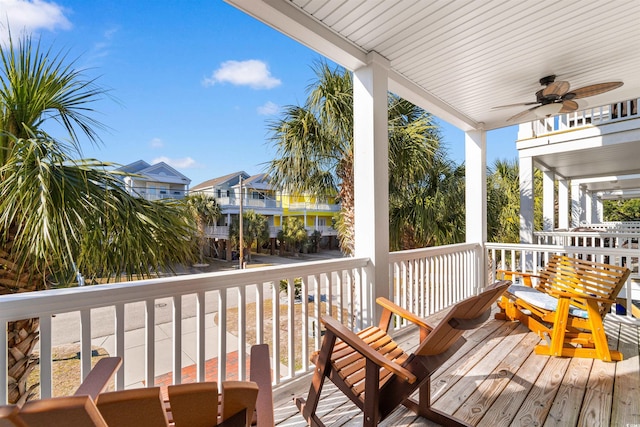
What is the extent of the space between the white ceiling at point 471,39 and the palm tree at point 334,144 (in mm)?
1371

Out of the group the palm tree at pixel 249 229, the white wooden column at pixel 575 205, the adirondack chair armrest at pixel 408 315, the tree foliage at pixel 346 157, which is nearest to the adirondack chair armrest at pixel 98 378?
the adirondack chair armrest at pixel 408 315

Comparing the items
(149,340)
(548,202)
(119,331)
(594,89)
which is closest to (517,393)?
(149,340)

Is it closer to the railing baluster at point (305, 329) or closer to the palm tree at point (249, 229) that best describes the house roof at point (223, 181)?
the palm tree at point (249, 229)

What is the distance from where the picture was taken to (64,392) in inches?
152

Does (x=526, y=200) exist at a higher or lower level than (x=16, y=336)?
higher

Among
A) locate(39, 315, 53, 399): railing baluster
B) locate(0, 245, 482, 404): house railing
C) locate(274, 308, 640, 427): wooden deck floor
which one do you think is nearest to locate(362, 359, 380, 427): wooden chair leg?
locate(274, 308, 640, 427): wooden deck floor

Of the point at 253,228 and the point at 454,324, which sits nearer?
the point at 454,324

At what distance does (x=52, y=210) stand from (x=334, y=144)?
12.7 feet

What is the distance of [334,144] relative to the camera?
487 cm

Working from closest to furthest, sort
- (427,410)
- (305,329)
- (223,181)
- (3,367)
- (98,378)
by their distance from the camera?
(98,378) → (3,367) → (427,410) → (305,329) → (223,181)

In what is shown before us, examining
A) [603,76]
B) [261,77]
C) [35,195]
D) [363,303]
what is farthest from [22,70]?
[261,77]

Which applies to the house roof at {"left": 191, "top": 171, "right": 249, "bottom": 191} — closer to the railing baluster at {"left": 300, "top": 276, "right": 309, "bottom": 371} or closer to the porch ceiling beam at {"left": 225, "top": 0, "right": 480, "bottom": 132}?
the porch ceiling beam at {"left": 225, "top": 0, "right": 480, "bottom": 132}

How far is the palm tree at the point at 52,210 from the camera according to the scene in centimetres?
140

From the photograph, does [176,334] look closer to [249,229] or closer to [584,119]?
[584,119]
